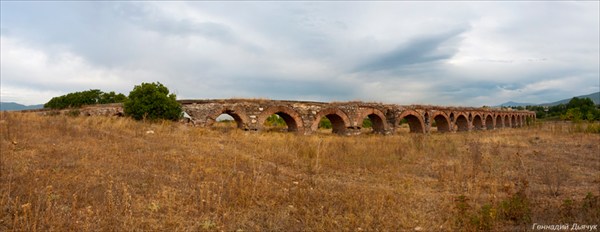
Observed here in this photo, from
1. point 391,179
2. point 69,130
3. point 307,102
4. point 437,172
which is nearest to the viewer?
point 391,179

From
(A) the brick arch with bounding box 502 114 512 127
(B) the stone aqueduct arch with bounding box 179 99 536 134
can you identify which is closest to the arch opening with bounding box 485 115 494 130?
(A) the brick arch with bounding box 502 114 512 127

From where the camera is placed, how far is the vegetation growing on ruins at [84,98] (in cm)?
2204

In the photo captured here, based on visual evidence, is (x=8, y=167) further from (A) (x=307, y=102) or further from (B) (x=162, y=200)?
(A) (x=307, y=102)

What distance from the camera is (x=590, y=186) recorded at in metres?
6.39

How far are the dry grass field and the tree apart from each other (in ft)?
10.2

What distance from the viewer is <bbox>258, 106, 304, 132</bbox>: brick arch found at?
13594mm

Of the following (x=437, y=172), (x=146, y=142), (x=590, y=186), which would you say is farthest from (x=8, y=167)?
(x=590, y=186)

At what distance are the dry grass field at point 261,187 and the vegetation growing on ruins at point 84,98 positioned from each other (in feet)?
48.5

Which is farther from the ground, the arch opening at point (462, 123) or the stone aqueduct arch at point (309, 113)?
the stone aqueduct arch at point (309, 113)

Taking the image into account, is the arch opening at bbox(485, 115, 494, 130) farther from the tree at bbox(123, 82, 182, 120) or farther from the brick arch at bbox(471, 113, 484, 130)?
the tree at bbox(123, 82, 182, 120)

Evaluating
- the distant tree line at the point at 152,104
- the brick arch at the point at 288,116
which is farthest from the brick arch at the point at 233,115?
the distant tree line at the point at 152,104

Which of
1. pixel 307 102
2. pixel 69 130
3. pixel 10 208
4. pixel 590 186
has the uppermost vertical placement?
pixel 307 102

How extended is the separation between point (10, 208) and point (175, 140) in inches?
228

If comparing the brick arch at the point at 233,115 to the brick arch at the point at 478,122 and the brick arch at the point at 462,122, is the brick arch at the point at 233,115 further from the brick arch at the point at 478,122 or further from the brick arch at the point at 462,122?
the brick arch at the point at 478,122
